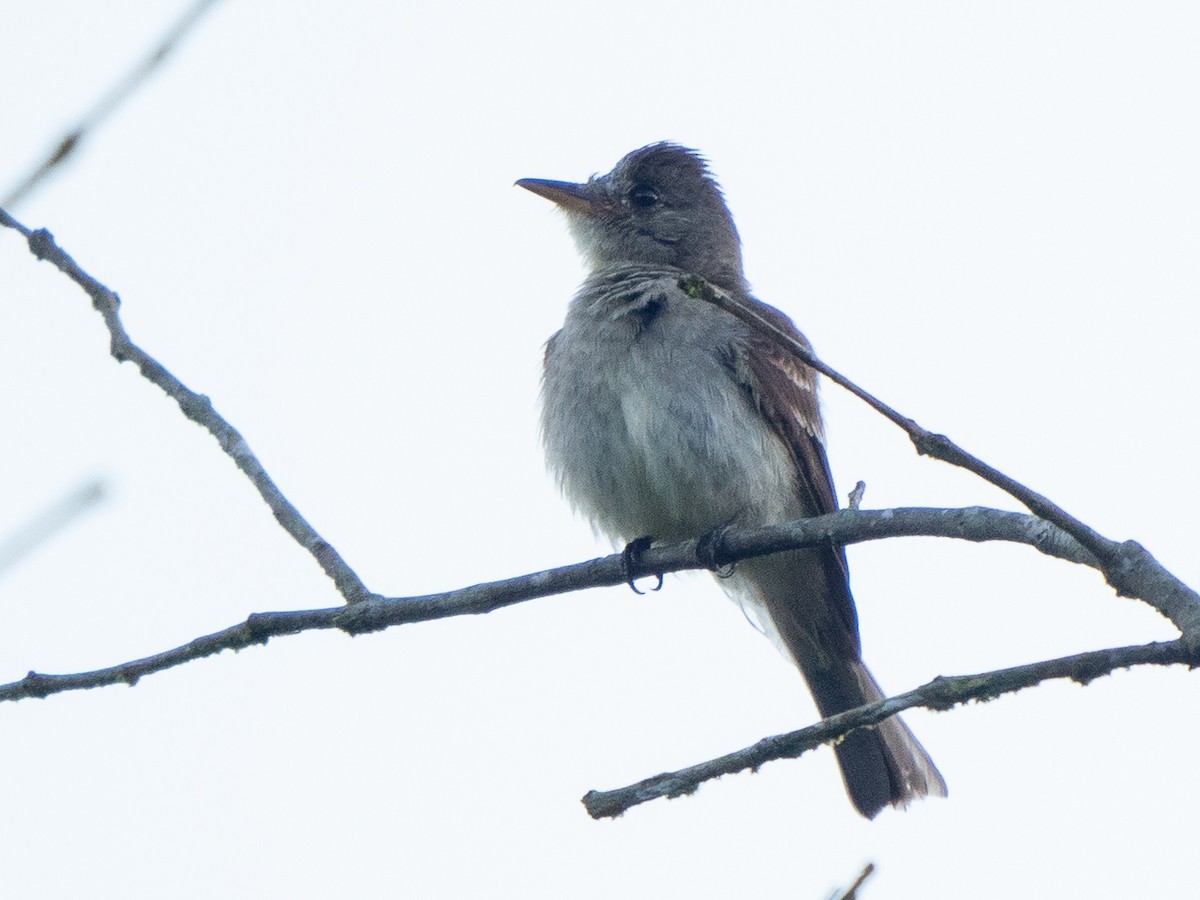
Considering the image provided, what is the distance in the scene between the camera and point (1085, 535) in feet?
11.1

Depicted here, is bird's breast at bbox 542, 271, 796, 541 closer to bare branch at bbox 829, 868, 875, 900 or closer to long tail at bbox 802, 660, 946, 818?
long tail at bbox 802, 660, 946, 818

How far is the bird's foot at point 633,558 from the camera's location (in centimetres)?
584

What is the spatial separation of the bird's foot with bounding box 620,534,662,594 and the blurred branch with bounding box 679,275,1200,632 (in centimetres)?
226

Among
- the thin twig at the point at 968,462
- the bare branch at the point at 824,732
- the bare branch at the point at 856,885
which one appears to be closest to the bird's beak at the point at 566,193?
the thin twig at the point at 968,462

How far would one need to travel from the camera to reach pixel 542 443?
7.92 metres

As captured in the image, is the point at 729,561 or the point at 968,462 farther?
the point at 729,561

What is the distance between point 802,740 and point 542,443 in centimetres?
449

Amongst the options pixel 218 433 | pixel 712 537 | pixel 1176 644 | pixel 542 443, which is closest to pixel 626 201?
pixel 542 443

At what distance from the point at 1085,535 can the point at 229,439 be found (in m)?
3.10

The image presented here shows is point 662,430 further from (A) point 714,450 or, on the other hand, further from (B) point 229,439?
(B) point 229,439

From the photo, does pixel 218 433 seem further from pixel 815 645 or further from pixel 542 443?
pixel 815 645

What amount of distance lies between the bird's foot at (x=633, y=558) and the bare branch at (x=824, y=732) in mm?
2090

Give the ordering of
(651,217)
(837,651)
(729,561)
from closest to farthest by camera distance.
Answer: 1. (729,561)
2. (837,651)
3. (651,217)

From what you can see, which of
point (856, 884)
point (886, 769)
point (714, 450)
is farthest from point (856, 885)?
point (886, 769)
